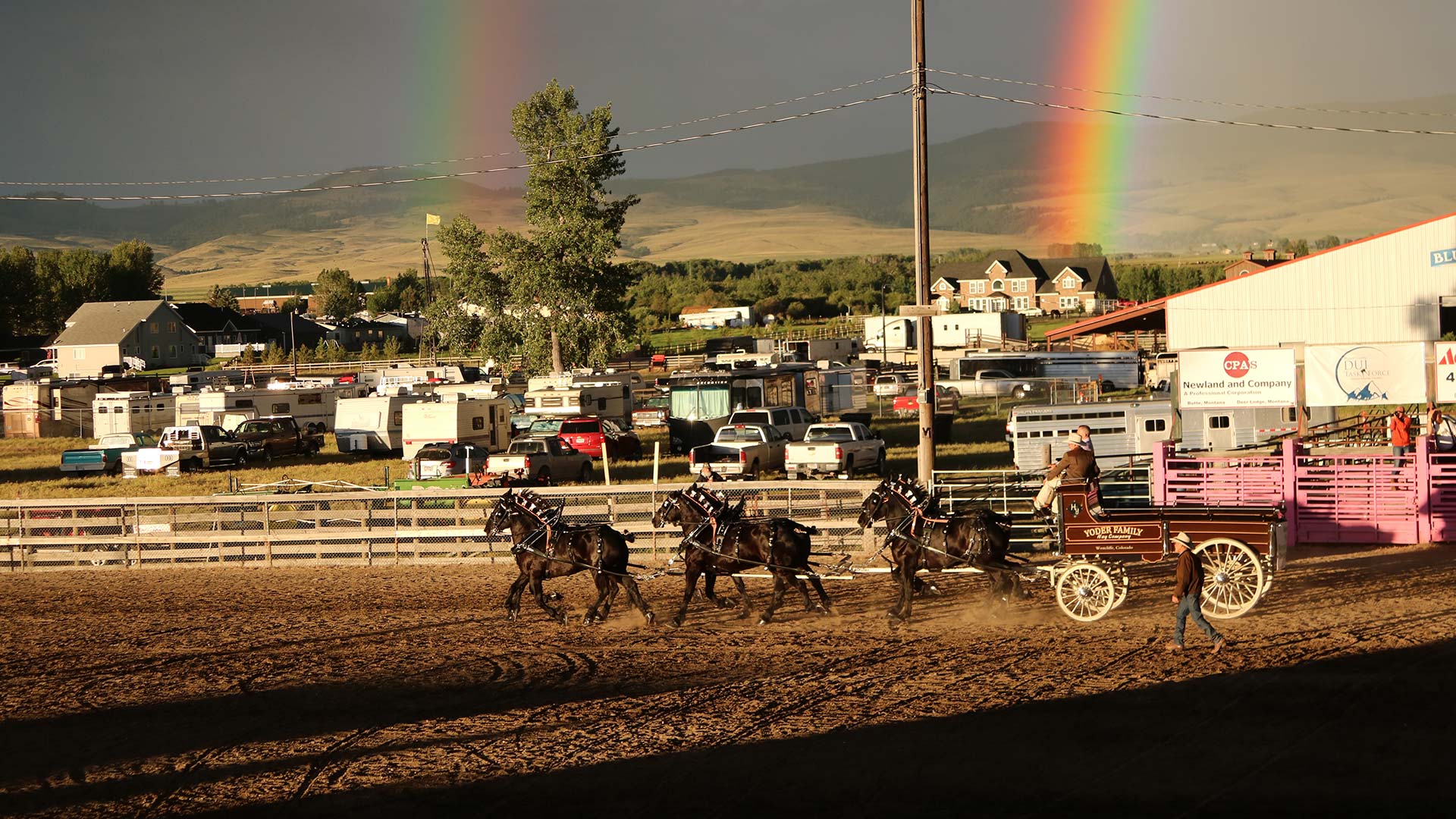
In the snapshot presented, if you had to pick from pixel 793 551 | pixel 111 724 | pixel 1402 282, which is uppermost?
pixel 1402 282

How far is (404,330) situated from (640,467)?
126335 mm

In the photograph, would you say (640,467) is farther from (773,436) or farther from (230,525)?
(230,525)

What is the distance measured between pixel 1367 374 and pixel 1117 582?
11932 millimetres

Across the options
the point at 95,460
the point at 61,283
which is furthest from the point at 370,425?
the point at 61,283

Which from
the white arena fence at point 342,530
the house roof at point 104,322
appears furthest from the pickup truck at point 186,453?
the house roof at point 104,322

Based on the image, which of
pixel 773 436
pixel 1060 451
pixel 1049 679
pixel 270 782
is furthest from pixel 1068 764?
pixel 773 436

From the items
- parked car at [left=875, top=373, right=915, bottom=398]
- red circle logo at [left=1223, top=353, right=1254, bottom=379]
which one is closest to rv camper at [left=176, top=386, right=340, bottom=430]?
parked car at [left=875, top=373, right=915, bottom=398]

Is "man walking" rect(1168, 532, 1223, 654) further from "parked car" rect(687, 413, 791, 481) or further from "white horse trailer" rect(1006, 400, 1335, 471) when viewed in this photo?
"parked car" rect(687, 413, 791, 481)

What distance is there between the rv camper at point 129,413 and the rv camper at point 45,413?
6.43 m

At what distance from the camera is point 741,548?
16.5 metres

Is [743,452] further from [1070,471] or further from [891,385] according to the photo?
[891,385]

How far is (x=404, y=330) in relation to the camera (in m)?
159

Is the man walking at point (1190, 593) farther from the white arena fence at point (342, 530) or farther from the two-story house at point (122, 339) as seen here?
the two-story house at point (122, 339)

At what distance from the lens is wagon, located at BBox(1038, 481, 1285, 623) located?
48.8 ft
